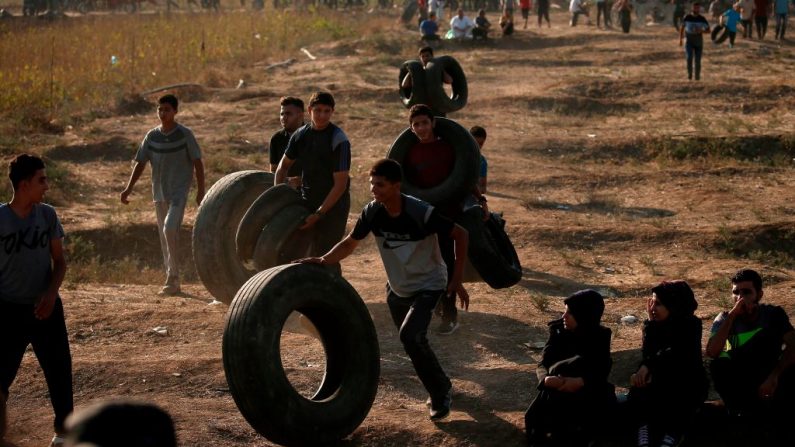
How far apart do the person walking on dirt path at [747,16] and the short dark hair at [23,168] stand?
26.8 metres

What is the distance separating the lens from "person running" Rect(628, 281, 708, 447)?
6.70 meters

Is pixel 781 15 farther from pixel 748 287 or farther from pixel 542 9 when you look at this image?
pixel 748 287

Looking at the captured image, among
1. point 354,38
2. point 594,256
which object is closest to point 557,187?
point 594,256

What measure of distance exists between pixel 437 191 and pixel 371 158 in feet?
29.2

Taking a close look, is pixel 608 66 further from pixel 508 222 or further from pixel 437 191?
pixel 437 191

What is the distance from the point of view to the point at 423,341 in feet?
23.5

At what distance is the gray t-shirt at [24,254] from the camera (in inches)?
257

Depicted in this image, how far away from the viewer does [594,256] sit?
41.5 ft

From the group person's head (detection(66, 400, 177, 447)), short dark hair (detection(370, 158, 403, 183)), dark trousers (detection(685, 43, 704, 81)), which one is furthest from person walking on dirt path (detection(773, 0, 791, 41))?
person's head (detection(66, 400, 177, 447))

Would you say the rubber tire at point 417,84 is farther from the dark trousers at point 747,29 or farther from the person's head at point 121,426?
the dark trousers at point 747,29

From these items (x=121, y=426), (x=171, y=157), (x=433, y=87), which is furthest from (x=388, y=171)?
(x=433, y=87)

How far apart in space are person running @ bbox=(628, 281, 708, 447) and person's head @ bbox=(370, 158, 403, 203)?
165cm

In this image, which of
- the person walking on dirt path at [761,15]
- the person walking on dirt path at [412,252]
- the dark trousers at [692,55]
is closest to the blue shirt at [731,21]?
the person walking on dirt path at [761,15]

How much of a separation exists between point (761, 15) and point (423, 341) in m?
25.6
